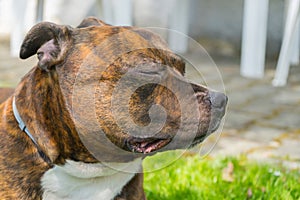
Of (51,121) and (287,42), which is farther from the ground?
(51,121)

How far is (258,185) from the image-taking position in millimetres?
3100

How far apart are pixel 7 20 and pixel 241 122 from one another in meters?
5.18

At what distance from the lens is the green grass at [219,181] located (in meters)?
2.97

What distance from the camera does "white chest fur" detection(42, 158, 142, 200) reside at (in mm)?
2334

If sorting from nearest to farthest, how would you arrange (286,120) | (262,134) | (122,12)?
1. (262,134)
2. (286,120)
3. (122,12)

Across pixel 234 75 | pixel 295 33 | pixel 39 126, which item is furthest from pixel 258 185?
pixel 234 75

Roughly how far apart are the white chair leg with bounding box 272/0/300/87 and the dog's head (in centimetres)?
337

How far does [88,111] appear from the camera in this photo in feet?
7.22

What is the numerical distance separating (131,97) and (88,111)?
170mm

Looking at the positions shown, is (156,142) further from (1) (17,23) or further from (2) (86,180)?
(1) (17,23)

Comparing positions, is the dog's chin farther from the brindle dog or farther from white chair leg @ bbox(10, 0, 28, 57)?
white chair leg @ bbox(10, 0, 28, 57)

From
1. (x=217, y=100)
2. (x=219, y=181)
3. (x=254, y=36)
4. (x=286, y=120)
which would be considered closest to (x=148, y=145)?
(x=217, y=100)

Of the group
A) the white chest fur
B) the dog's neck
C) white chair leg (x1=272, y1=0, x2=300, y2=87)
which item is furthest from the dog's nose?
white chair leg (x1=272, y1=0, x2=300, y2=87)

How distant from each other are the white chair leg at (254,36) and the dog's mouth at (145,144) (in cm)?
330
